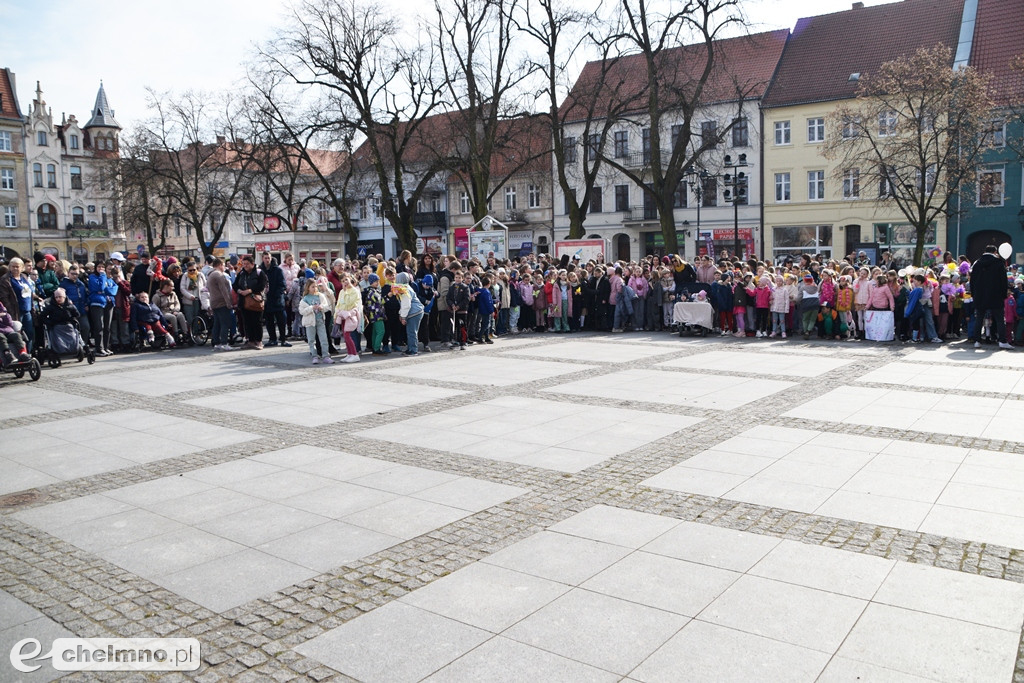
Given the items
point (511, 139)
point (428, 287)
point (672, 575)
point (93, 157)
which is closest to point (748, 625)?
point (672, 575)

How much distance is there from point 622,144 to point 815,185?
13.6 m

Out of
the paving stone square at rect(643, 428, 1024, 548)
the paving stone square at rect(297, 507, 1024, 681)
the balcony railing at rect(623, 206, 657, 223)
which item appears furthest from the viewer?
the balcony railing at rect(623, 206, 657, 223)

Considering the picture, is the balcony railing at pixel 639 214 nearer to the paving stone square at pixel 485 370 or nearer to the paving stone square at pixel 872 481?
the paving stone square at pixel 485 370

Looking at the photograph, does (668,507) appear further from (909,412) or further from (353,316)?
(353,316)

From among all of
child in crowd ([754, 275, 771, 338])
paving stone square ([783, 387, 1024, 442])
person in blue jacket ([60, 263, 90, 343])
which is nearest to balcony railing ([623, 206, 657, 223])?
child in crowd ([754, 275, 771, 338])

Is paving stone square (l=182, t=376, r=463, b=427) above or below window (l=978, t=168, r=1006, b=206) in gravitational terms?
Result: below

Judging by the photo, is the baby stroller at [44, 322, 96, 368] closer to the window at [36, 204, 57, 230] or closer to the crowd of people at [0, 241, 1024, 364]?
the crowd of people at [0, 241, 1024, 364]

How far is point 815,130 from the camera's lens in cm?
4888

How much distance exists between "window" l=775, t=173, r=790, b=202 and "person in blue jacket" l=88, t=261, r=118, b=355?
42173mm

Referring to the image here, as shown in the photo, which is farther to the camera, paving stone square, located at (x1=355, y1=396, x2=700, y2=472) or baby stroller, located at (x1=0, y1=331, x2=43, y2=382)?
baby stroller, located at (x1=0, y1=331, x2=43, y2=382)

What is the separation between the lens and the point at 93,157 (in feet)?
293

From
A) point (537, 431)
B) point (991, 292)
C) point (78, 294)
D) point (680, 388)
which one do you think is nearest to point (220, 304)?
point (78, 294)

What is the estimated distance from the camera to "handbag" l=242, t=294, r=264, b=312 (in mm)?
17688

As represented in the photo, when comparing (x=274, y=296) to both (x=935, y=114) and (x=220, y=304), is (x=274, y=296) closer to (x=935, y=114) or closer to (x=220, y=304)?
(x=220, y=304)
